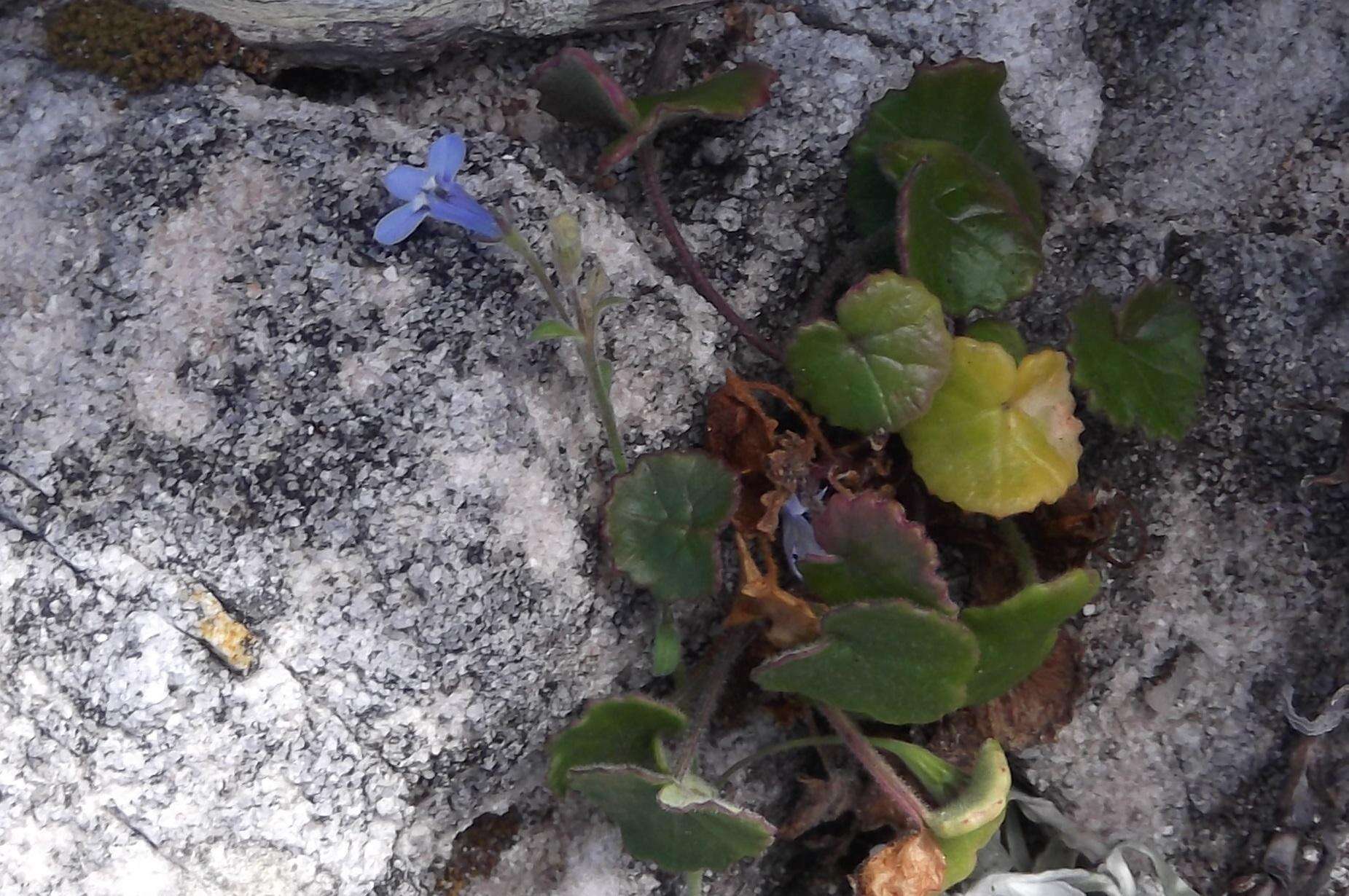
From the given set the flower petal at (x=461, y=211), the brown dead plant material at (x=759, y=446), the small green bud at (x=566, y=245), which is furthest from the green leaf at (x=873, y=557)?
the flower petal at (x=461, y=211)

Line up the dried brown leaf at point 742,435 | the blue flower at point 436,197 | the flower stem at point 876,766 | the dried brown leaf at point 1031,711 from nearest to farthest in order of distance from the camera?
1. the blue flower at point 436,197
2. the flower stem at point 876,766
3. the dried brown leaf at point 742,435
4. the dried brown leaf at point 1031,711

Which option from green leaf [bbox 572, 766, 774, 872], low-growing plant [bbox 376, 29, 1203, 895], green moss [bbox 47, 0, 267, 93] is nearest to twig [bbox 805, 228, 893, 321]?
low-growing plant [bbox 376, 29, 1203, 895]

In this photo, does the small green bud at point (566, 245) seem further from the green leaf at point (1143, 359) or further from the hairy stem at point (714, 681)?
the green leaf at point (1143, 359)

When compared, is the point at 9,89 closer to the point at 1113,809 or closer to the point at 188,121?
the point at 188,121

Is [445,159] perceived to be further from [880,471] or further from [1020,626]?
[1020,626]

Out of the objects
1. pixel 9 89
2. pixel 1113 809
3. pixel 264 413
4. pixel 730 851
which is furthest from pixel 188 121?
pixel 1113 809

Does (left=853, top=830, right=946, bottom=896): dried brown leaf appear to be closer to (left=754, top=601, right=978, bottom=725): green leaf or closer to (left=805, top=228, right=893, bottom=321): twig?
(left=754, top=601, right=978, bottom=725): green leaf
